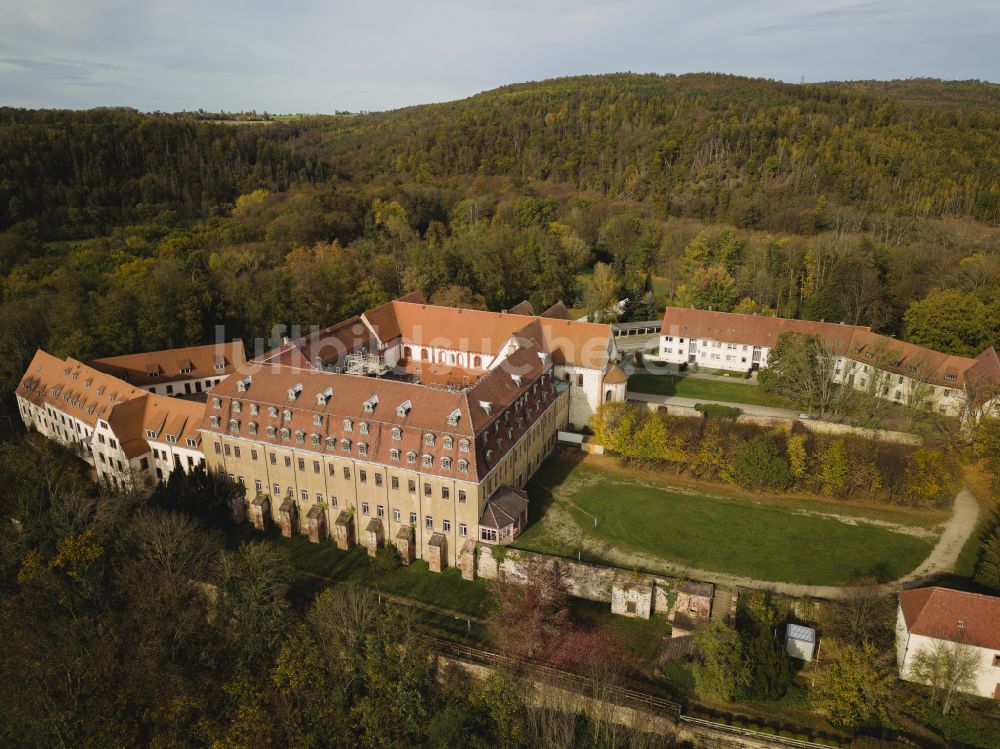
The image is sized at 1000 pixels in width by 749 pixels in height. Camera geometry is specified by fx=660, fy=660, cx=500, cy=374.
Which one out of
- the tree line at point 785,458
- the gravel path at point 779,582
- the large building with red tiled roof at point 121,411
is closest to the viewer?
the gravel path at point 779,582

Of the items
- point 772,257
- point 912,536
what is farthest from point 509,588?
point 772,257

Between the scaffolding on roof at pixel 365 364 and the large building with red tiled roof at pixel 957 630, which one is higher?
the scaffolding on roof at pixel 365 364

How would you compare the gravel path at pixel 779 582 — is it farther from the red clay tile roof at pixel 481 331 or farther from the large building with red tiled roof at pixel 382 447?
the red clay tile roof at pixel 481 331

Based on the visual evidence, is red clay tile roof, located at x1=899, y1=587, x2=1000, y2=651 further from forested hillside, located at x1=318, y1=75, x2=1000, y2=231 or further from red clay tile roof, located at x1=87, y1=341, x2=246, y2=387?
forested hillside, located at x1=318, y1=75, x2=1000, y2=231

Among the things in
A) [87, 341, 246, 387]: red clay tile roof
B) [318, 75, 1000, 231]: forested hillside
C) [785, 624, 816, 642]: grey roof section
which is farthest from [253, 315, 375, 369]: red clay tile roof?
[318, 75, 1000, 231]: forested hillside

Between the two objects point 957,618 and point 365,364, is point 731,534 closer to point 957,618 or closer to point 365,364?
point 957,618

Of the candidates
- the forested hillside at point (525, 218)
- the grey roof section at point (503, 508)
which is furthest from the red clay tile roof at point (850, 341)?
the grey roof section at point (503, 508)
